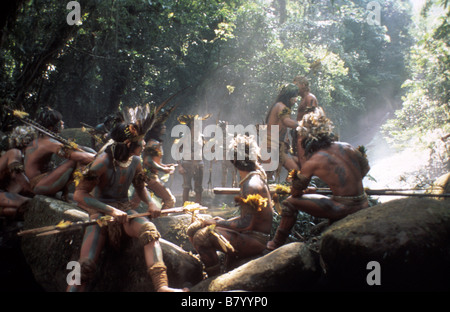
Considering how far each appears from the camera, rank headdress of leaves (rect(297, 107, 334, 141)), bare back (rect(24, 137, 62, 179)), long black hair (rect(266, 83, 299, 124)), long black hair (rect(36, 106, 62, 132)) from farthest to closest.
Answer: long black hair (rect(266, 83, 299, 124)), long black hair (rect(36, 106, 62, 132)), bare back (rect(24, 137, 62, 179)), headdress of leaves (rect(297, 107, 334, 141))

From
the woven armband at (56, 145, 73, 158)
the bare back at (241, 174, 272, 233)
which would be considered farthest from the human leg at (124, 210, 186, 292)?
the woven armband at (56, 145, 73, 158)

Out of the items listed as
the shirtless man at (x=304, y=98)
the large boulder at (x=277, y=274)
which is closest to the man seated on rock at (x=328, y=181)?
the large boulder at (x=277, y=274)

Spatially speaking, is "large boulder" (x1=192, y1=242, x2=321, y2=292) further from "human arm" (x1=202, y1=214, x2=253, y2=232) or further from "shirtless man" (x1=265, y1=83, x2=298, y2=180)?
"shirtless man" (x1=265, y1=83, x2=298, y2=180)

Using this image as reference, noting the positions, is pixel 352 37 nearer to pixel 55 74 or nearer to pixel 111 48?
pixel 111 48

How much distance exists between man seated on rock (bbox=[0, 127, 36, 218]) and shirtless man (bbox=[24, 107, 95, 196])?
123 mm

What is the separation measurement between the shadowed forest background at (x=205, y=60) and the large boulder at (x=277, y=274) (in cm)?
397

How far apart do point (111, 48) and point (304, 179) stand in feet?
36.4

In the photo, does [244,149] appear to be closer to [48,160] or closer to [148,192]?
[148,192]

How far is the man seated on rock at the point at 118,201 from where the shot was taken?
333 cm

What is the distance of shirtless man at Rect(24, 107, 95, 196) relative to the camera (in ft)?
17.2

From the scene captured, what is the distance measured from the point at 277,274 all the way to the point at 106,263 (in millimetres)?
2038

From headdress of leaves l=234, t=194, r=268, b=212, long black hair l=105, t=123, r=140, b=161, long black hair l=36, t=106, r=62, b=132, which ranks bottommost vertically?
headdress of leaves l=234, t=194, r=268, b=212

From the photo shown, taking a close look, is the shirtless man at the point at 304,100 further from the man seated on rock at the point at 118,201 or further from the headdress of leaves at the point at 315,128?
the man seated on rock at the point at 118,201

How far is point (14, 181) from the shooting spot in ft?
17.7
